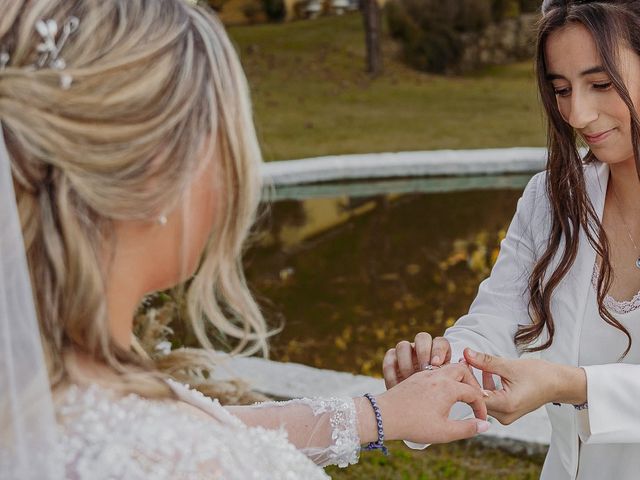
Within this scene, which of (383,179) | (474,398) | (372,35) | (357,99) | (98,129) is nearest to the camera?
(98,129)

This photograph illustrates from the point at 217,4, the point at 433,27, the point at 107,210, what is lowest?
the point at 433,27

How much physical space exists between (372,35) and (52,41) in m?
16.0

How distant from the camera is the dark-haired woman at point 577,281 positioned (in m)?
2.32

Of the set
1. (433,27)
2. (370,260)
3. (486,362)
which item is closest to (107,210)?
(486,362)

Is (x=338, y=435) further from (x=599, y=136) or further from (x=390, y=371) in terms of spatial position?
(x=599, y=136)

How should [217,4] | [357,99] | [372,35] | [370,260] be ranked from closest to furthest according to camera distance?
1. [370,260]
2. [357,99]
3. [372,35]
4. [217,4]

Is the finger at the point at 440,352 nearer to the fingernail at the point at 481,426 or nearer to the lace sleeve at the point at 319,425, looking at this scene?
the fingernail at the point at 481,426

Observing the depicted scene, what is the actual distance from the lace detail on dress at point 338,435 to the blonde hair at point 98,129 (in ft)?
2.33

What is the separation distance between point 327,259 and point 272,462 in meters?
6.42

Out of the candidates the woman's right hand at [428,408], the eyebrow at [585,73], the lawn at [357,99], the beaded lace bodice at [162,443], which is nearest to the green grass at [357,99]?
the lawn at [357,99]

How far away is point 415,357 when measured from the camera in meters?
2.55

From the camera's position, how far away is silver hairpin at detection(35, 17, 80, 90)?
1305 mm

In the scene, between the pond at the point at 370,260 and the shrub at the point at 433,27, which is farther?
the shrub at the point at 433,27

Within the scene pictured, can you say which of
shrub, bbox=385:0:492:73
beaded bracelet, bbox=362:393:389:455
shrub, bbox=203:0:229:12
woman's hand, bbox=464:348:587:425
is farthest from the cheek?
shrub, bbox=203:0:229:12
